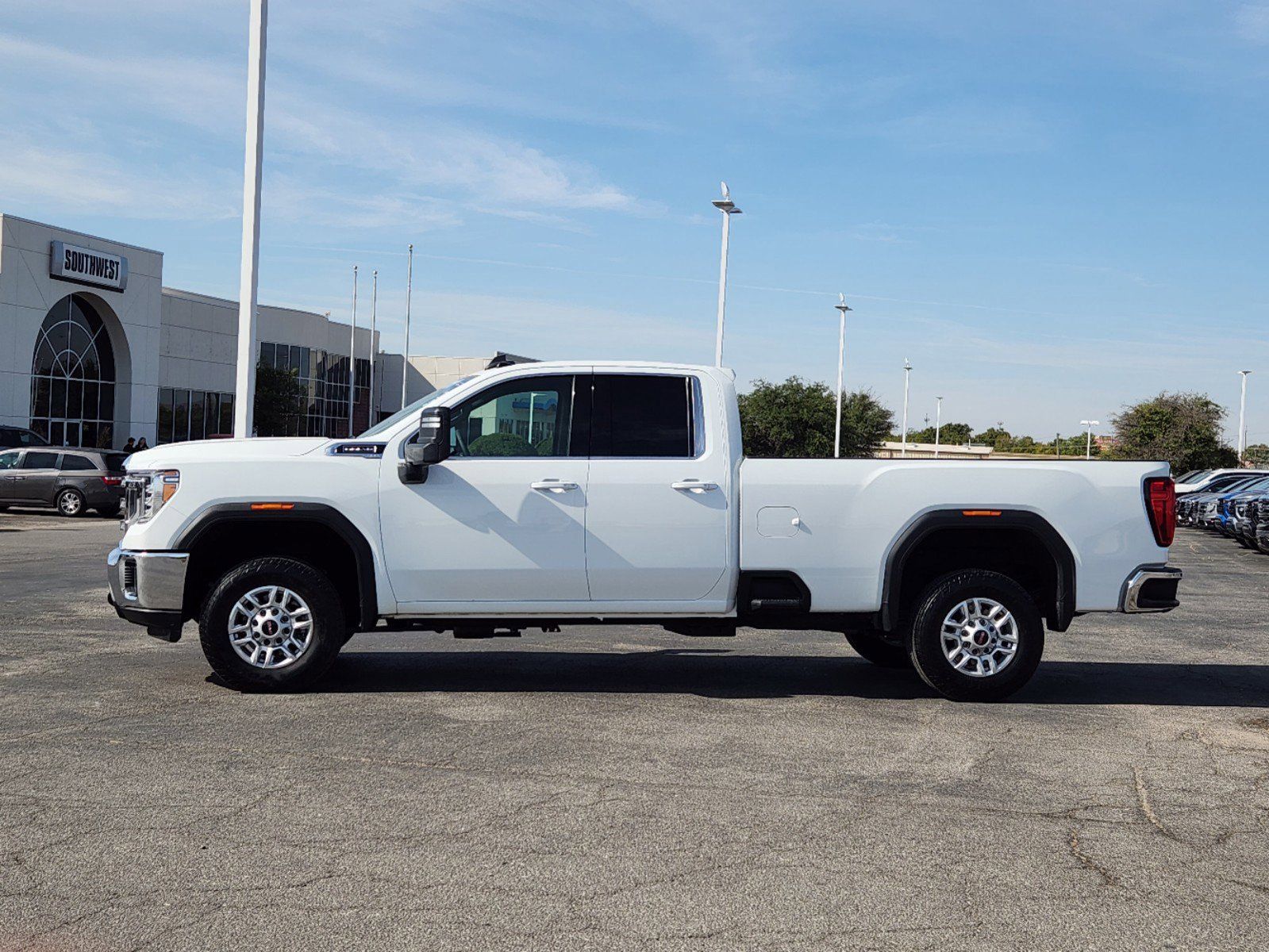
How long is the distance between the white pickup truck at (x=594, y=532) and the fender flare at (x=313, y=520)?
1 centimetres

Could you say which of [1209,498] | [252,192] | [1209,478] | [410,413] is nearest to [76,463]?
[252,192]

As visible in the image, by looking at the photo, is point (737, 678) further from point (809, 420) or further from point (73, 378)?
point (73, 378)

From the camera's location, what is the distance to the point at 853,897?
4758mm

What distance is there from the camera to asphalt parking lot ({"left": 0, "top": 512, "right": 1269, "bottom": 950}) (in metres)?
4.49

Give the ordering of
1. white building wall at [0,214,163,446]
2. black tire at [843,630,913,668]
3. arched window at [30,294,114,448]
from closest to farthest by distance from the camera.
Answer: black tire at [843,630,913,668] → white building wall at [0,214,163,446] → arched window at [30,294,114,448]

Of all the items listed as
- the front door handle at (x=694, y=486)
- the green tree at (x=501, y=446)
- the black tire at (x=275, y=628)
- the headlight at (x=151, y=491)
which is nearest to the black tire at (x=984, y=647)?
the front door handle at (x=694, y=486)

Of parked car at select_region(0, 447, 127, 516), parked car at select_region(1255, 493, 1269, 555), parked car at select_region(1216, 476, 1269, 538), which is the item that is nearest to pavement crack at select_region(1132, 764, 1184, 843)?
parked car at select_region(1255, 493, 1269, 555)

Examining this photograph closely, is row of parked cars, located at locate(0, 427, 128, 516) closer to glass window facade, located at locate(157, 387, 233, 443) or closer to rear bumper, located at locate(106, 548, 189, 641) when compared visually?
rear bumper, located at locate(106, 548, 189, 641)

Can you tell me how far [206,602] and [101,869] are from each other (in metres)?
3.63

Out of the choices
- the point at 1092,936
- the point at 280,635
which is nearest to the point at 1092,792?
the point at 1092,936

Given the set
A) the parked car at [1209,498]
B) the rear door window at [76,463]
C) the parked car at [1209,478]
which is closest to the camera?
the rear door window at [76,463]

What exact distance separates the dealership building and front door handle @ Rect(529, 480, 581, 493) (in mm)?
37624

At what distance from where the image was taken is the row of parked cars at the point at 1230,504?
26953mm

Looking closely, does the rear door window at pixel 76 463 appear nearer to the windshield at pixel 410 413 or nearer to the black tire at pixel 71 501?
the black tire at pixel 71 501
